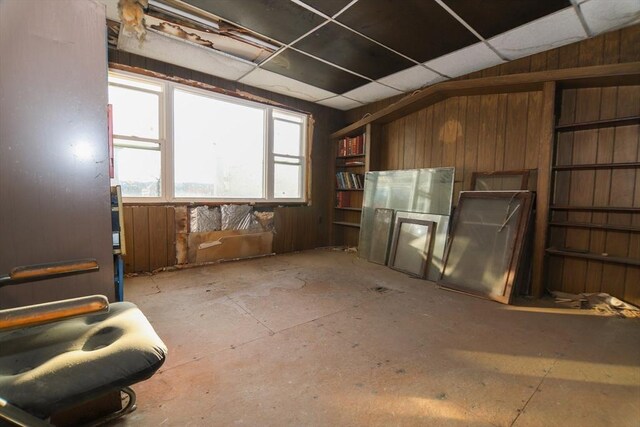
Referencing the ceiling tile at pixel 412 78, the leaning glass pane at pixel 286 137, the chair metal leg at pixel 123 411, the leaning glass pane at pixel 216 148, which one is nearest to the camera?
the chair metal leg at pixel 123 411

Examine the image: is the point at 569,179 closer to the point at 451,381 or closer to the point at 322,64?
the point at 451,381

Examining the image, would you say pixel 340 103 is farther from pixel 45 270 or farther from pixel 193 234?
pixel 45 270

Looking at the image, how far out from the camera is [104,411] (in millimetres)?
1223

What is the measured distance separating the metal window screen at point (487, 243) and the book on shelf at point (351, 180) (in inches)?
70.9

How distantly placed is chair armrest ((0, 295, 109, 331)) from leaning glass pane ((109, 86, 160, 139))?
3017 mm

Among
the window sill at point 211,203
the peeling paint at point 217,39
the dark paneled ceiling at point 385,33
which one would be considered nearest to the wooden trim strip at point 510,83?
the dark paneled ceiling at point 385,33

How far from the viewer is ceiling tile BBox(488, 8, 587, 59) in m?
2.34

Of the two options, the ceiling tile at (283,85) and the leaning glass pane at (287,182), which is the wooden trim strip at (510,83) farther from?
the leaning glass pane at (287,182)

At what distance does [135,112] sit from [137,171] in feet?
2.20

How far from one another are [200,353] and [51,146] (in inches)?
51.3

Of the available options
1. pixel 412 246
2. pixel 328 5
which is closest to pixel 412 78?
pixel 328 5

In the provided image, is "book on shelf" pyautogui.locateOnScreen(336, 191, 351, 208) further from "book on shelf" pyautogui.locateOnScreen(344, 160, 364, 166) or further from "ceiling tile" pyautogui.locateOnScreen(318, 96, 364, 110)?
"ceiling tile" pyautogui.locateOnScreen(318, 96, 364, 110)

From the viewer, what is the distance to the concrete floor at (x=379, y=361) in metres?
1.26

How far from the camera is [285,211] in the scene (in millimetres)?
4555
